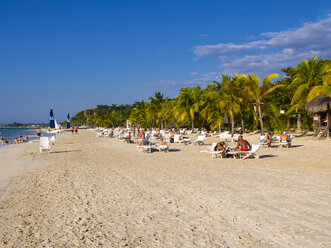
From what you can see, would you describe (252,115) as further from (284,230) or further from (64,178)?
(284,230)

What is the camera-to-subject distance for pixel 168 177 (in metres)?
7.71

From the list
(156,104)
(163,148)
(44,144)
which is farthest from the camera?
(156,104)

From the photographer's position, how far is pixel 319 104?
57.3 feet

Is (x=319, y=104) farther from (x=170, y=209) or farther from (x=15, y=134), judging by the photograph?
(x=15, y=134)

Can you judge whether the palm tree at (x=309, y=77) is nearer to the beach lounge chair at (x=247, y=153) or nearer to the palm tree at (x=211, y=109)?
the beach lounge chair at (x=247, y=153)

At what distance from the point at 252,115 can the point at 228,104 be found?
196 inches

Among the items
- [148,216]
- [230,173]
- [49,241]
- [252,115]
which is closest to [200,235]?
[148,216]

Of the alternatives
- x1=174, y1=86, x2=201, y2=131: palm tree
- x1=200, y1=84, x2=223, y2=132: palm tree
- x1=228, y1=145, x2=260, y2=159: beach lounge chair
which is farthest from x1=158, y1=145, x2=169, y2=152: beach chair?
x1=174, y1=86, x2=201, y2=131: palm tree

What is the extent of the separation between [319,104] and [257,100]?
14.6ft

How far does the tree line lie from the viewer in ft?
64.5

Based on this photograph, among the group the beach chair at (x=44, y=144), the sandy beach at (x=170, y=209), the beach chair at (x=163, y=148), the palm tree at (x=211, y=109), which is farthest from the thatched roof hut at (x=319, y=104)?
the beach chair at (x=44, y=144)

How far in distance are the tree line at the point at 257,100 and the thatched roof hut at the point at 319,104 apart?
13.6 inches

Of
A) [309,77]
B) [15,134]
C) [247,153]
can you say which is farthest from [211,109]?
[15,134]

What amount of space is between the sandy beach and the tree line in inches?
470
